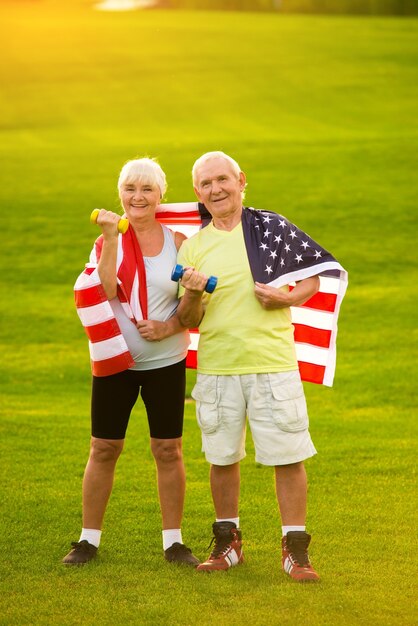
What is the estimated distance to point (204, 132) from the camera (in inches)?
1018

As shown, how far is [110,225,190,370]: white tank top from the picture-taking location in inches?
216

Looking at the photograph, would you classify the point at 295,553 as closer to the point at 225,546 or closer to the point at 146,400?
the point at 225,546

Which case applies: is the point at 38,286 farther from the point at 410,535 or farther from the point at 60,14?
the point at 60,14

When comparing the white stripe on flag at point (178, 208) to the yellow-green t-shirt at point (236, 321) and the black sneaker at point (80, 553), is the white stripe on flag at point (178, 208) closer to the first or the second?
the yellow-green t-shirt at point (236, 321)

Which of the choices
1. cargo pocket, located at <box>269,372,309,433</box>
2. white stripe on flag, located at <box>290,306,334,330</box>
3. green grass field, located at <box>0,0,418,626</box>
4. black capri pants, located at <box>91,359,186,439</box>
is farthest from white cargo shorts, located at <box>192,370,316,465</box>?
green grass field, located at <box>0,0,418,626</box>

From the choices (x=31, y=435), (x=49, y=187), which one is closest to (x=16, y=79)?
(x=49, y=187)

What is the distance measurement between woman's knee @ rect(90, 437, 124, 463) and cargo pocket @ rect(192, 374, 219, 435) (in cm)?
46

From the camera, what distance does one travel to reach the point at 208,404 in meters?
5.38

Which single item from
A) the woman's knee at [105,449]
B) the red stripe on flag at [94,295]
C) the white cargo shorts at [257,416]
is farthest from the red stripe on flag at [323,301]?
the woman's knee at [105,449]

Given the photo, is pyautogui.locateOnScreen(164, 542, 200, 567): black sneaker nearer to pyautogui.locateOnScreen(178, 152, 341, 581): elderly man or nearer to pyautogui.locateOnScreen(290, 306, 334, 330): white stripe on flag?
pyautogui.locateOnScreen(178, 152, 341, 581): elderly man

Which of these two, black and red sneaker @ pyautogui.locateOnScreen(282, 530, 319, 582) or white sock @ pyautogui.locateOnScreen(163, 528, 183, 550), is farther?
white sock @ pyautogui.locateOnScreen(163, 528, 183, 550)

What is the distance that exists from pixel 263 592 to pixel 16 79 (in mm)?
32506

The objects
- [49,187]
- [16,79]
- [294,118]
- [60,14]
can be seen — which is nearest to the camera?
[49,187]

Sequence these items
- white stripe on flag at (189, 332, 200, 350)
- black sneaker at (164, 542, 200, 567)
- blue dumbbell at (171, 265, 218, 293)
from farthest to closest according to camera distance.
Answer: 1. white stripe on flag at (189, 332, 200, 350)
2. black sneaker at (164, 542, 200, 567)
3. blue dumbbell at (171, 265, 218, 293)
